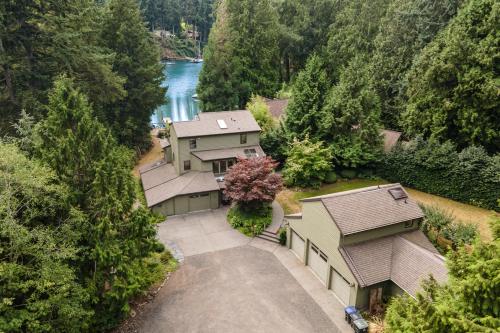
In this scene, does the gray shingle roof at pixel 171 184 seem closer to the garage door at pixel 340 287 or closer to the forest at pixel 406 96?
the forest at pixel 406 96

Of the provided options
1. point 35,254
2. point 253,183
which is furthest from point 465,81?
point 35,254

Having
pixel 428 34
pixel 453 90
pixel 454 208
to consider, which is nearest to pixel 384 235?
pixel 454 208

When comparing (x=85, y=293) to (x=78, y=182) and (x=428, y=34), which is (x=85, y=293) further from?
(x=428, y=34)

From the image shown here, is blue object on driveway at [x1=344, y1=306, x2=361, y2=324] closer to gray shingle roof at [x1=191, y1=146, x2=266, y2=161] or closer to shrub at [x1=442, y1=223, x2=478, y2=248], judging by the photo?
shrub at [x1=442, y1=223, x2=478, y2=248]

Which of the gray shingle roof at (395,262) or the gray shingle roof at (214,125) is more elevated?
the gray shingle roof at (214,125)

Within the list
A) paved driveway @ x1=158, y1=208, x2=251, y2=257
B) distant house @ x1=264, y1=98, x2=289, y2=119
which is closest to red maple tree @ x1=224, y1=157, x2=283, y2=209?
paved driveway @ x1=158, y1=208, x2=251, y2=257

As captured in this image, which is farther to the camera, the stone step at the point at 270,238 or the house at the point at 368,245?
the stone step at the point at 270,238

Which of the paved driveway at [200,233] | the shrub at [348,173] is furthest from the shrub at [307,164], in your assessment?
the paved driveway at [200,233]
